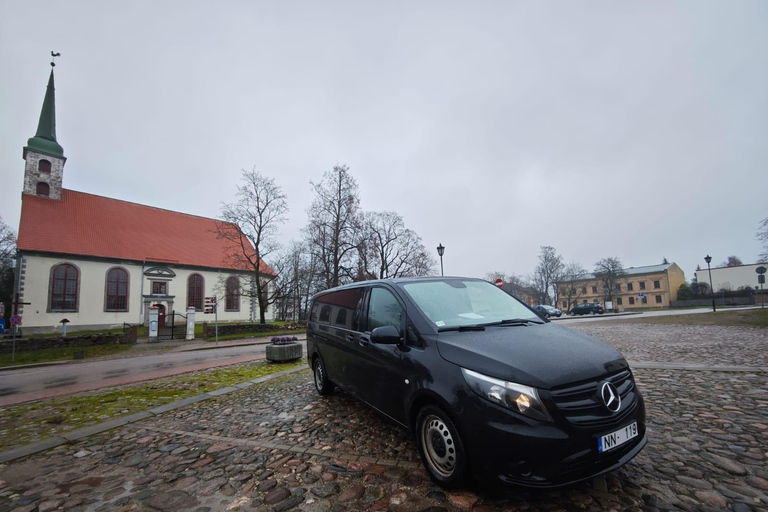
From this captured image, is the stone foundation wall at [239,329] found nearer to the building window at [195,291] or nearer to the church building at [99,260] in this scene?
the church building at [99,260]

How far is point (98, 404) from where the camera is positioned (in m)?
6.39

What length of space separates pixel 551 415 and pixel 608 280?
7143cm

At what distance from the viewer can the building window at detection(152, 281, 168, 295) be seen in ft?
121

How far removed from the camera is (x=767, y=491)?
2479 mm

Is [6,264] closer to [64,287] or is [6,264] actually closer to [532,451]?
[64,287]

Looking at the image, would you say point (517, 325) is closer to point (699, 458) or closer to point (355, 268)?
point (699, 458)

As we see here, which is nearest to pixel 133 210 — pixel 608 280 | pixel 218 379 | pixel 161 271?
pixel 161 271

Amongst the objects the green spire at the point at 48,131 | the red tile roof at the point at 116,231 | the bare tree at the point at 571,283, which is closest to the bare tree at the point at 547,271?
the bare tree at the point at 571,283

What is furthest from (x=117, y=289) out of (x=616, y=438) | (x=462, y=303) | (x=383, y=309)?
(x=616, y=438)

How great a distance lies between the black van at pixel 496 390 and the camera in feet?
7.40

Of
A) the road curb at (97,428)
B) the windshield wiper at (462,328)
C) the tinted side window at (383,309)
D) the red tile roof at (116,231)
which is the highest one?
Answer: the red tile roof at (116,231)

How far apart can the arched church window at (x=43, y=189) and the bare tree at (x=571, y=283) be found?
242 ft

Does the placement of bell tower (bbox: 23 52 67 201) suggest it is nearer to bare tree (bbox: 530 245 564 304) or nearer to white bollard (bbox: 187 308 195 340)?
white bollard (bbox: 187 308 195 340)

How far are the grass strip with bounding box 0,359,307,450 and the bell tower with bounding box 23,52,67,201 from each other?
40.0m
